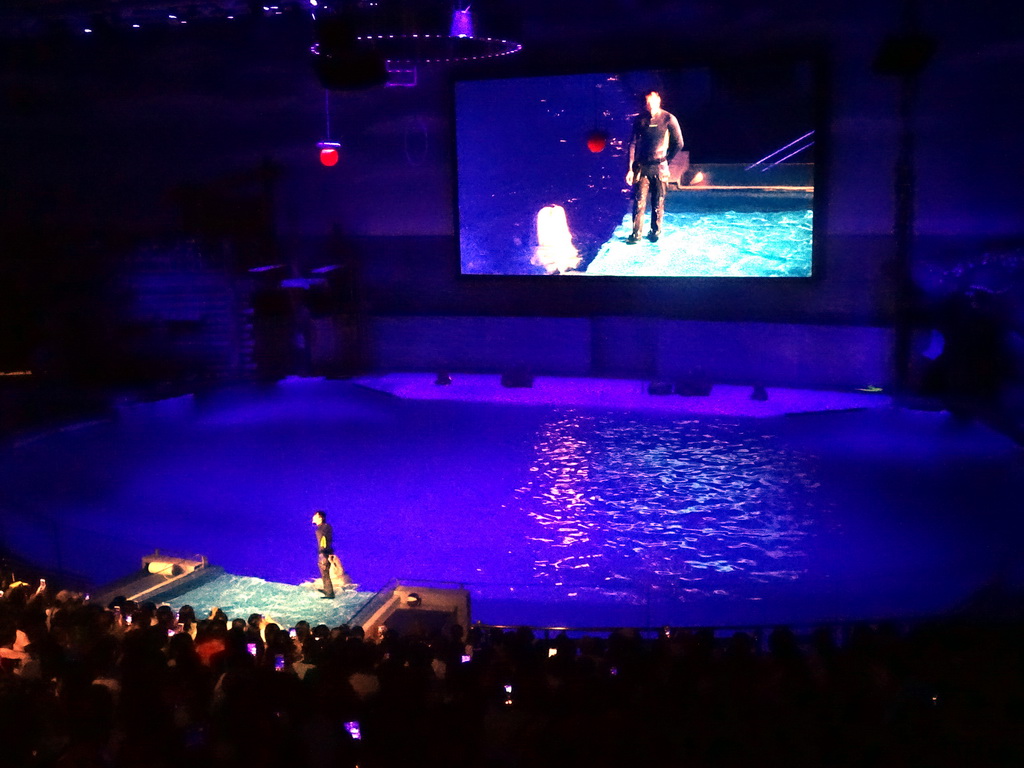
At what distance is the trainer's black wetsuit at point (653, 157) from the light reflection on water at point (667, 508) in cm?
364

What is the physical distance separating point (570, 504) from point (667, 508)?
2.79 ft

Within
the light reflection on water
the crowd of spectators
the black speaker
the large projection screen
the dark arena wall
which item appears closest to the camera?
the crowd of spectators

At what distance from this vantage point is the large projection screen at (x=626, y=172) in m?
12.6

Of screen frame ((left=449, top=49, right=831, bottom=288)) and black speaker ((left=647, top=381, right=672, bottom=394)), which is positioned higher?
screen frame ((left=449, top=49, right=831, bottom=288))

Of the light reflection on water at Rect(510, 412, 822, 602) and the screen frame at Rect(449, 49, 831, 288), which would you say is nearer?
the light reflection on water at Rect(510, 412, 822, 602)

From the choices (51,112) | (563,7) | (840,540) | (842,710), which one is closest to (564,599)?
(840,540)

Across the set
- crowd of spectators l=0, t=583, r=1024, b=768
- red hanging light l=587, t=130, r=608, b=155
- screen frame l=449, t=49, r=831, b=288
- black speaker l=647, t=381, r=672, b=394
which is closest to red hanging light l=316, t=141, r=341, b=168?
screen frame l=449, t=49, r=831, b=288

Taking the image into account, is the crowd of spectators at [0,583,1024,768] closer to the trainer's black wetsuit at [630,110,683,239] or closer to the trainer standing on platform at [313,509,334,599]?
the trainer standing on platform at [313,509,334,599]

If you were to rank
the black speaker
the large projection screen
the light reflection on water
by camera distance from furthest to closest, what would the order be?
the black speaker < the large projection screen < the light reflection on water

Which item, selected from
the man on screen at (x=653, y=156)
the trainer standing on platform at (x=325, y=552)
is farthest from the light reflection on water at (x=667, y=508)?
the man on screen at (x=653, y=156)

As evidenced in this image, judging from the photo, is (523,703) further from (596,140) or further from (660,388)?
(596,140)

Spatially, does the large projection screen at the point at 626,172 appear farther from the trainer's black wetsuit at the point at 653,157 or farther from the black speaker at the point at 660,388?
the black speaker at the point at 660,388

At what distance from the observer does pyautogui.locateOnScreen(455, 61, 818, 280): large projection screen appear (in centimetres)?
1259

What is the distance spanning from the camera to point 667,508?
8.26 metres
